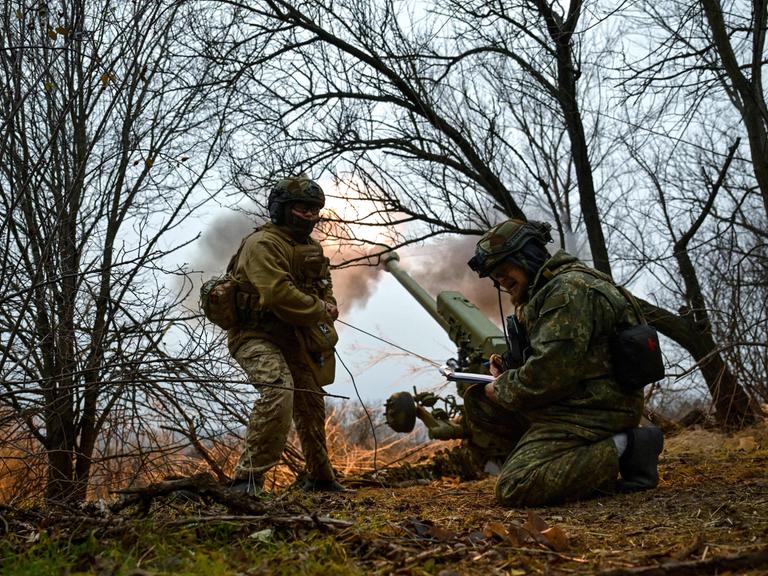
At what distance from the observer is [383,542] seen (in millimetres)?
2961

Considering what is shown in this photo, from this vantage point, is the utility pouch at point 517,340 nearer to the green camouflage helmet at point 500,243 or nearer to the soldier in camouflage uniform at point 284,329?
the green camouflage helmet at point 500,243

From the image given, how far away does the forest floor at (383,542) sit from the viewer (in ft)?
8.41

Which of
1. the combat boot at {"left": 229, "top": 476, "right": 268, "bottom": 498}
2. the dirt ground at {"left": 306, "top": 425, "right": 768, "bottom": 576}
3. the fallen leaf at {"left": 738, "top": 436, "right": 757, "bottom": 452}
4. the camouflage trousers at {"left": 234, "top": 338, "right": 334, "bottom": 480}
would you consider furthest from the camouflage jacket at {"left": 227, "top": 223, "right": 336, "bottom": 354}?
the fallen leaf at {"left": 738, "top": 436, "right": 757, "bottom": 452}

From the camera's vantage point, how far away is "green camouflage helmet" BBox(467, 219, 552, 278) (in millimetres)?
4762

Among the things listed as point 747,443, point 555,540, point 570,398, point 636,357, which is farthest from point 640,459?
point 747,443

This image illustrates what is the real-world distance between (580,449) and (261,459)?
2.03m

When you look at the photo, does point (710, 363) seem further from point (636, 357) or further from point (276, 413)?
point (276, 413)

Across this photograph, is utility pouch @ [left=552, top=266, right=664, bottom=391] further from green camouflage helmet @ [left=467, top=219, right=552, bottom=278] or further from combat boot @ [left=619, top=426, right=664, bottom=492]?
green camouflage helmet @ [left=467, top=219, right=552, bottom=278]

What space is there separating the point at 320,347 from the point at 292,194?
1.11m

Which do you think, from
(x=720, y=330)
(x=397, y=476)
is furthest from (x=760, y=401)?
(x=397, y=476)

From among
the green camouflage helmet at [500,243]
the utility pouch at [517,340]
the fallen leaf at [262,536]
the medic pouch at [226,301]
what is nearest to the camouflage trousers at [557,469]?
the utility pouch at [517,340]

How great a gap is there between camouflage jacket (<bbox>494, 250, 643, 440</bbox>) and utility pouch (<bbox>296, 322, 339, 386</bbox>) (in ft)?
5.28

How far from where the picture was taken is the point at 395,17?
8.06 m

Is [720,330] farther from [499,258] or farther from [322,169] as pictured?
[499,258]
